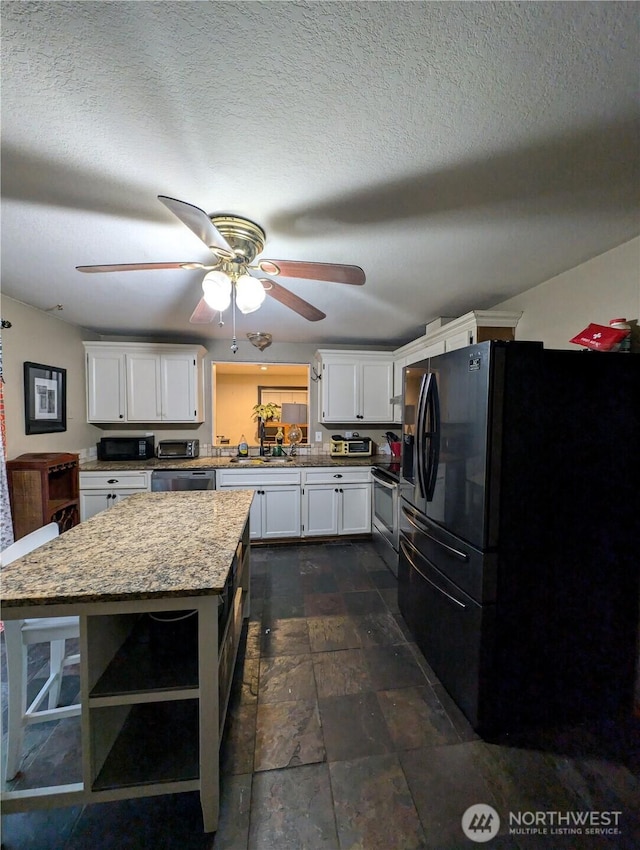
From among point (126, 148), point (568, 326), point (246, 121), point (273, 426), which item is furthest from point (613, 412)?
point (273, 426)

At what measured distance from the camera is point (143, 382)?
351 centimetres

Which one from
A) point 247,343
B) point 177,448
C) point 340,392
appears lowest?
point 177,448

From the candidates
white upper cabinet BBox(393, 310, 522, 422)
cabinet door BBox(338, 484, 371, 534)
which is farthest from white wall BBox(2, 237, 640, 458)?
cabinet door BBox(338, 484, 371, 534)

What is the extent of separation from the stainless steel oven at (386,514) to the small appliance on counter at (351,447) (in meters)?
0.42

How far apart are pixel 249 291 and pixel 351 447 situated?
2671 millimetres

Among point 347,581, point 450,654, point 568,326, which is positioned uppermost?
point 568,326

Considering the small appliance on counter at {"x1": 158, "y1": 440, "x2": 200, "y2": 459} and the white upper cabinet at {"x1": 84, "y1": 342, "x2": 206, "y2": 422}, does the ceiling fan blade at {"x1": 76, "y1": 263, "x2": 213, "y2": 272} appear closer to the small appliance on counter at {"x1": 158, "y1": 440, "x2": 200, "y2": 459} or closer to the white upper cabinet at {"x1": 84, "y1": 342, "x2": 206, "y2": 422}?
the white upper cabinet at {"x1": 84, "y1": 342, "x2": 206, "y2": 422}

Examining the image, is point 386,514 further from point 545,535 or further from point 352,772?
point 352,772

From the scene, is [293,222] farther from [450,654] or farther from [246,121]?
[450,654]

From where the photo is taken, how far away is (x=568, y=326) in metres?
1.98

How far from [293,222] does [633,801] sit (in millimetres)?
2769

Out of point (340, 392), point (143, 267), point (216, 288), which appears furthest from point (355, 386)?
point (143, 267)

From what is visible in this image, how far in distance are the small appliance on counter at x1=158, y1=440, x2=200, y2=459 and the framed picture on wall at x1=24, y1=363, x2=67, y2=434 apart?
0.91m

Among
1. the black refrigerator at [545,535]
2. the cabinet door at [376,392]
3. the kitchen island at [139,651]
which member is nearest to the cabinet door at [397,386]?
the cabinet door at [376,392]
